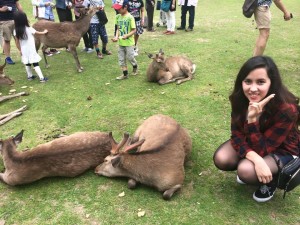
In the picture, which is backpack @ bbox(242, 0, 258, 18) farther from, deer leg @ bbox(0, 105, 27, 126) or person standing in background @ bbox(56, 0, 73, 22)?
person standing in background @ bbox(56, 0, 73, 22)

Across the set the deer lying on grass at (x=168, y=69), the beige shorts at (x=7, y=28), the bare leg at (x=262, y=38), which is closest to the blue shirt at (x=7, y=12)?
the beige shorts at (x=7, y=28)

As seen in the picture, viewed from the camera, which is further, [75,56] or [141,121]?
[75,56]

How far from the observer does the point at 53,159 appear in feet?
13.4

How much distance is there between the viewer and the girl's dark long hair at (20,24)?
6883 mm

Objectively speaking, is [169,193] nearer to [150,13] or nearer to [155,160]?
[155,160]

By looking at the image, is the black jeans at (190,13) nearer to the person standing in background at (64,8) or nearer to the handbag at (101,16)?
the handbag at (101,16)

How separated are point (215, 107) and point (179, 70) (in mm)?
1834

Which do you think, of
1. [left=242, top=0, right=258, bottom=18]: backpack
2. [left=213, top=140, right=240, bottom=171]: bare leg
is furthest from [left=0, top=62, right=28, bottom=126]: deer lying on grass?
[left=242, top=0, right=258, bottom=18]: backpack

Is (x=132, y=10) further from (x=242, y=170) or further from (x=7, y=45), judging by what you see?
(x=242, y=170)

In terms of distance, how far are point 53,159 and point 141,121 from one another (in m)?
1.92

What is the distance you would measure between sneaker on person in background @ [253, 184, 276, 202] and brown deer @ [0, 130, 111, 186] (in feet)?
6.60

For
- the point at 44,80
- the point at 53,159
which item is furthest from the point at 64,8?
the point at 53,159

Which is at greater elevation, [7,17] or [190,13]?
[7,17]

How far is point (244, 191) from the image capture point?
386 centimetres
